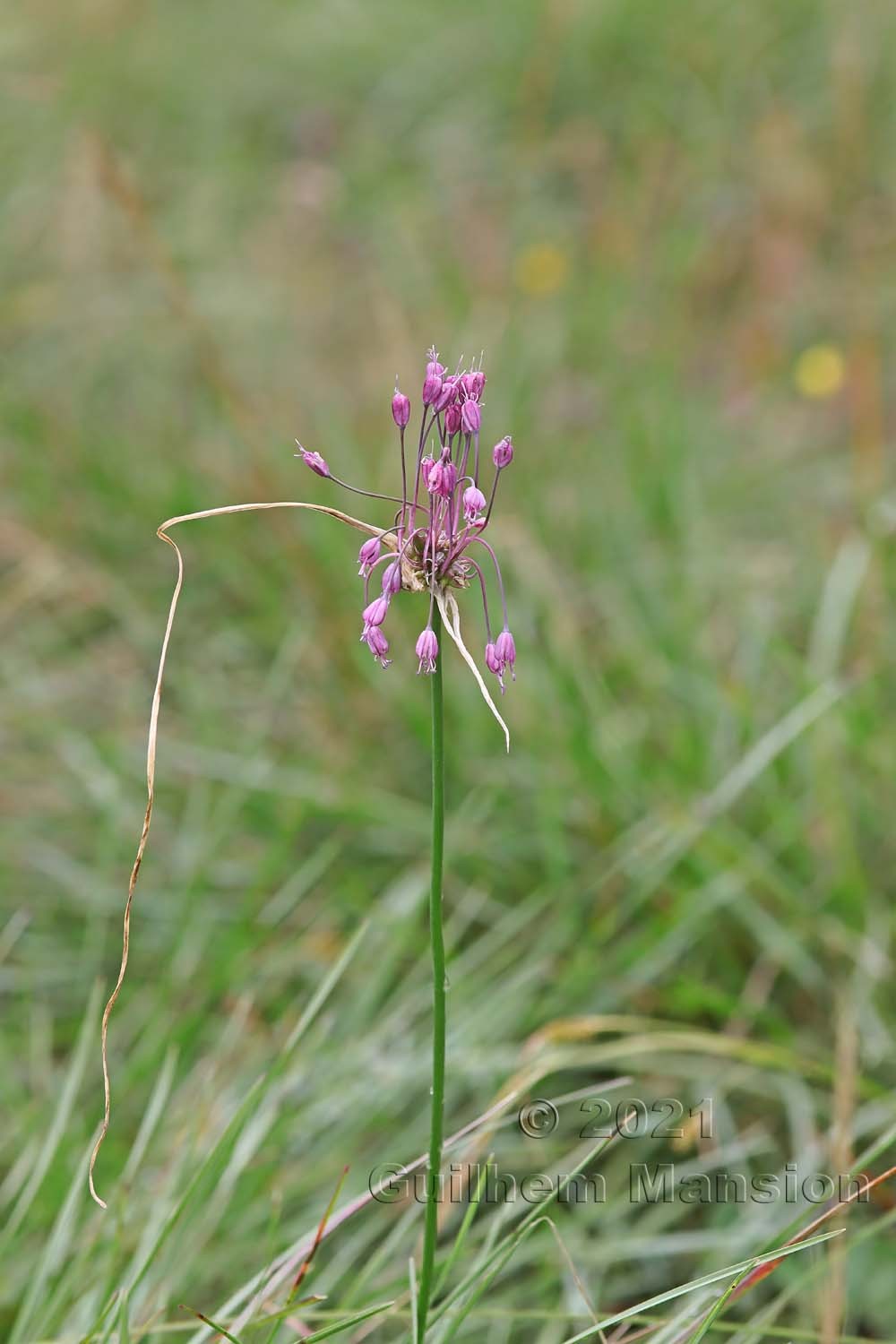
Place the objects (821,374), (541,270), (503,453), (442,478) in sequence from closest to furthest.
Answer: (442,478) < (503,453) < (821,374) < (541,270)

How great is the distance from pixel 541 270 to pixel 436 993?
4.14m

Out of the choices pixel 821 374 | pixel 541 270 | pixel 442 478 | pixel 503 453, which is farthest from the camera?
pixel 541 270

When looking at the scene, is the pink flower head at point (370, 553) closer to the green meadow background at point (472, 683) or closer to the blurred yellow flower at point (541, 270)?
the green meadow background at point (472, 683)

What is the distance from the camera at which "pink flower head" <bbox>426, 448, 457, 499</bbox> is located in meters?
1.01

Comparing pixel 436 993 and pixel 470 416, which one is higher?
pixel 470 416

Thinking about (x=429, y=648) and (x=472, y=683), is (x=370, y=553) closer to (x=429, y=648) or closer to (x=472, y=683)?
(x=429, y=648)

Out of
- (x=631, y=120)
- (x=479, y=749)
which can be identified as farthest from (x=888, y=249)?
(x=479, y=749)

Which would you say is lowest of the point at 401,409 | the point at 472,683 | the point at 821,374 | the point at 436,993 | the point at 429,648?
the point at 436,993

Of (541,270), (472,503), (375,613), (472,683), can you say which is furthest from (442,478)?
(541,270)

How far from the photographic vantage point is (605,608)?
3.13 metres

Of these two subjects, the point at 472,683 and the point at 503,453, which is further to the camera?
the point at 472,683

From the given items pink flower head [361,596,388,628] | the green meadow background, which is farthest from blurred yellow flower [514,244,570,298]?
pink flower head [361,596,388,628]

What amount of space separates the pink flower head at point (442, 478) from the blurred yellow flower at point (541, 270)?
3848 mm

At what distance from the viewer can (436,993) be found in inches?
42.4
